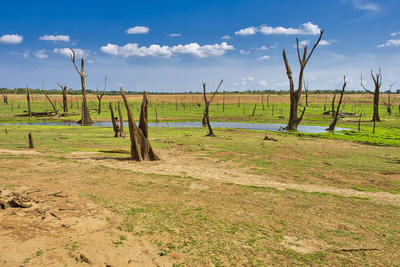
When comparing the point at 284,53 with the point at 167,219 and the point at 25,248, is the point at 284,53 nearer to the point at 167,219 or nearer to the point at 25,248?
the point at 167,219

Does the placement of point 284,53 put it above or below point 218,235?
above

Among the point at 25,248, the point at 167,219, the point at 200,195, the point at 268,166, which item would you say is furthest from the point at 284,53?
the point at 25,248

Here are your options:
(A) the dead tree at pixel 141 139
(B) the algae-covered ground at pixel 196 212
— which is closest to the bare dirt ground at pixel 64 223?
(B) the algae-covered ground at pixel 196 212

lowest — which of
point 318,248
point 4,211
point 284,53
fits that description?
point 318,248

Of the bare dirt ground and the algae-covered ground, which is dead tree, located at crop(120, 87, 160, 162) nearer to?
the algae-covered ground

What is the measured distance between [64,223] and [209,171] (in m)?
6.76

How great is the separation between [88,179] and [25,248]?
4736 millimetres

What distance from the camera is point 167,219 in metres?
7.12

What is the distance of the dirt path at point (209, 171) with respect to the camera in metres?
9.91

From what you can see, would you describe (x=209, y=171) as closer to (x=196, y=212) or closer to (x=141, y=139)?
(x=141, y=139)

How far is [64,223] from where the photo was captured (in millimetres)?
6582

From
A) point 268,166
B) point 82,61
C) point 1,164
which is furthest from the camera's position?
point 82,61

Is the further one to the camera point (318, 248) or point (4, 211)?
Result: point (4, 211)

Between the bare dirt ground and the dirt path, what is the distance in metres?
0.04
